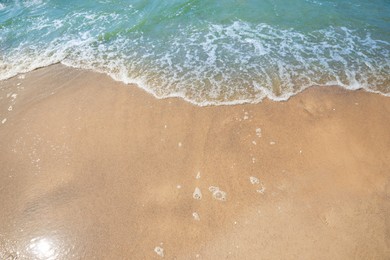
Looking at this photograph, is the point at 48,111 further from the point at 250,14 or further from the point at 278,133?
the point at 250,14

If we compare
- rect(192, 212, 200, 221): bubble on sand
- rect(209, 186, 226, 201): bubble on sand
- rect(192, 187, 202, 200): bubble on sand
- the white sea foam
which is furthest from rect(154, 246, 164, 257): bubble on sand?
the white sea foam

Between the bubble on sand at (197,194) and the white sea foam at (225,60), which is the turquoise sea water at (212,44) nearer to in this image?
the white sea foam at (225,60)

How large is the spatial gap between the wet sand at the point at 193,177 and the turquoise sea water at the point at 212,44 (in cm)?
68

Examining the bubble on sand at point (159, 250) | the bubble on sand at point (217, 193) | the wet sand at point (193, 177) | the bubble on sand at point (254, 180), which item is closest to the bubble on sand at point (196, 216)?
the wet sand at point (193, 177)

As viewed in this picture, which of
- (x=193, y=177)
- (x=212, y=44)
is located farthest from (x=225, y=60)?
(x=193, y=177)

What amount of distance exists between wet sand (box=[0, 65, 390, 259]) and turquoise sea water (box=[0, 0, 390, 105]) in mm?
678

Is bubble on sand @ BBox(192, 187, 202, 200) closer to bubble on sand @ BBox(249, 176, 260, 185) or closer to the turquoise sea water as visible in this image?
bubble on sand @ BBox(249, 176, 260, 185)

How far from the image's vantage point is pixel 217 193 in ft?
15.5

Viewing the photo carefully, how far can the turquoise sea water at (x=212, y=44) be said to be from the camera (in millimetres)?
6781

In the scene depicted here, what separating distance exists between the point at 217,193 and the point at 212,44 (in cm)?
508

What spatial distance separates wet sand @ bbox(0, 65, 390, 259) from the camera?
13.7 feet

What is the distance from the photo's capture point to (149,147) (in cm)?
550

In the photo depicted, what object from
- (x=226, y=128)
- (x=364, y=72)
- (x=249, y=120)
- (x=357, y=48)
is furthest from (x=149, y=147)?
(x=357, y=48)

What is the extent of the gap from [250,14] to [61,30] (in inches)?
252
